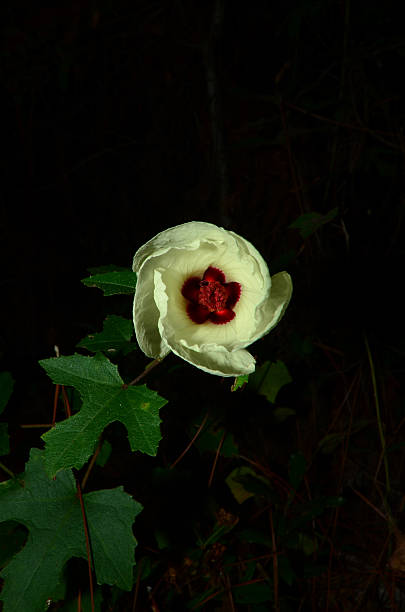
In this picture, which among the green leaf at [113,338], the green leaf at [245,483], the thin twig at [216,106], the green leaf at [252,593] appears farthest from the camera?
the thin twig at [216,106]

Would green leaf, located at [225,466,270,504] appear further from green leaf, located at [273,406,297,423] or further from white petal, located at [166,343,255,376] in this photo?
white petal, located at [166,343,255,376]

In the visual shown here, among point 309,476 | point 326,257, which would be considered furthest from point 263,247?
point 309,476

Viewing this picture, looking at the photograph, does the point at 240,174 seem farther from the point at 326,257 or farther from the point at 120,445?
the point at 120,445

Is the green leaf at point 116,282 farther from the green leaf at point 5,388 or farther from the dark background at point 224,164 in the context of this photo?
the dark background at point 224,164

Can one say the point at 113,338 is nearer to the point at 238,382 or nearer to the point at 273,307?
the point at 238,382

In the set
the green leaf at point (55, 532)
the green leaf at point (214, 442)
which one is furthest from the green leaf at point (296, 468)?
the green leaf at point (55, 532)

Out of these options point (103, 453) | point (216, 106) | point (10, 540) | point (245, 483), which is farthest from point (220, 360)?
point (216, 106)
